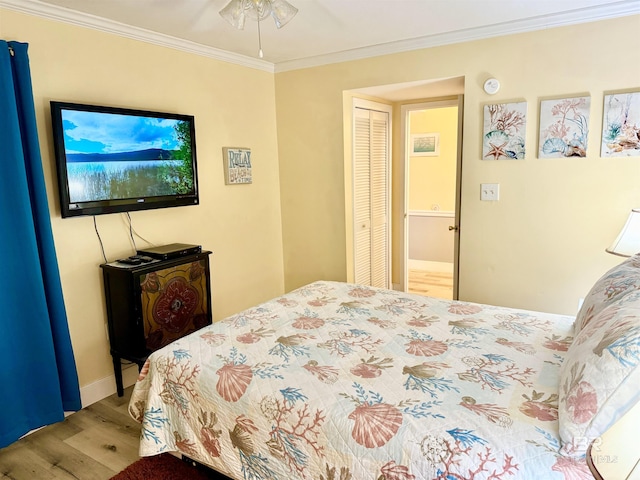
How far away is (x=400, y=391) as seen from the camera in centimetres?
161

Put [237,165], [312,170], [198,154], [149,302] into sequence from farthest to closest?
[312,170]
[237,165]
[198,154]
[149,302]

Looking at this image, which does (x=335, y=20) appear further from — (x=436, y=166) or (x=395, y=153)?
(x=436, y=166)

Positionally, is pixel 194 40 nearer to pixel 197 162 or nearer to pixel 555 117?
pixel 197 162

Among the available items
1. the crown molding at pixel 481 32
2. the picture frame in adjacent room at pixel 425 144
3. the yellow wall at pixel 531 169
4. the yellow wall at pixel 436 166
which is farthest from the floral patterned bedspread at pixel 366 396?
the picture frame in adjacent room at pixel 425 144

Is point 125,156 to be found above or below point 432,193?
above

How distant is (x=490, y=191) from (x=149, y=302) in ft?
8.48

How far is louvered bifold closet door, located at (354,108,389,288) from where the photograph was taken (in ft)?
13.9

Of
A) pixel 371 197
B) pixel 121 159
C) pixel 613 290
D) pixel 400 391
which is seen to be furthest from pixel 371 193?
pixel 400 391

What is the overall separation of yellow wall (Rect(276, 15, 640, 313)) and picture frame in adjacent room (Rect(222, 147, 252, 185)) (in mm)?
757

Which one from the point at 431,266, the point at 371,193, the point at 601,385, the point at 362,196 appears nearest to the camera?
the point at 601,385

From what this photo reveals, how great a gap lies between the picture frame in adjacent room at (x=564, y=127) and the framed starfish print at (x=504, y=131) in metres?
0.13

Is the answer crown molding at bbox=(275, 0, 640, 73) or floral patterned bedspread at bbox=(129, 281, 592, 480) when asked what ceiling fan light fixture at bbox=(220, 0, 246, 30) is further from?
floral patterned bedspread at bbox=(129, 281, 592, 480)

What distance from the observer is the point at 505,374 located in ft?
5.55

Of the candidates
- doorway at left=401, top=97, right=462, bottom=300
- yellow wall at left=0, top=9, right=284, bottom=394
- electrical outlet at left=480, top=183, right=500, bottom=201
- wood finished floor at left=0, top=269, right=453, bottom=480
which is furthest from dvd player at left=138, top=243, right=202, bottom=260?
doorway at left=401, top=97, right=462, bottom=300
